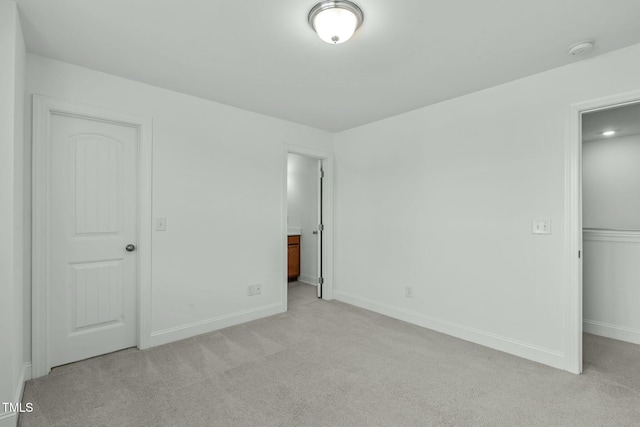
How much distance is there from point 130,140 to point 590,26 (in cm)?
357

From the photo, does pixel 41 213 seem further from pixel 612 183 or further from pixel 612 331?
pixel 612 183

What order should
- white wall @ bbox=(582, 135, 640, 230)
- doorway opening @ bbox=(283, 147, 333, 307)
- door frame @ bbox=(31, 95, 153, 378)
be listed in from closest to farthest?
door frame @ bbox=(31, 95, 153, 378) → white wall @ bbox=(582, 135, 640, 230) → doorway opening @ bbox=(283, 147, 333, 307)

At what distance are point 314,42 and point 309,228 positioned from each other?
11.9 ft

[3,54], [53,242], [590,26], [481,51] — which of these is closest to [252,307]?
[53,242]

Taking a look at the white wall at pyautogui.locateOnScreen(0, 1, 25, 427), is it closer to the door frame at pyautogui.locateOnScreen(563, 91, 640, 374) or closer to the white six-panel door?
the white six-panel door

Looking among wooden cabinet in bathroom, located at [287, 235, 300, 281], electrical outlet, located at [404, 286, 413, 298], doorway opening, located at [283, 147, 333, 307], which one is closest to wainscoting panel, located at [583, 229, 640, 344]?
electrical outlet, located at [404, 286, 413, 298]

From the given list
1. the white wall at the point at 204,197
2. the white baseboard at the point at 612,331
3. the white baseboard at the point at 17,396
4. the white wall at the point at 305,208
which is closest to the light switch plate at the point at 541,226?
the white baseboard at the point at 612,331

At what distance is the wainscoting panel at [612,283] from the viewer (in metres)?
3.08

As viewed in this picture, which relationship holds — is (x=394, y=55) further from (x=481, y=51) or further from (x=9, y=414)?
(x=9, y=414)

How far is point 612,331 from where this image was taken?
317 cm

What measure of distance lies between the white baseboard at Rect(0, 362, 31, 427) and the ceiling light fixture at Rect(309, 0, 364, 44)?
9.23 feet

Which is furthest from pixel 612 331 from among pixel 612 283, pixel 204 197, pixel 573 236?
pixel 204 197

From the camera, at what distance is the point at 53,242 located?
2.49 meters

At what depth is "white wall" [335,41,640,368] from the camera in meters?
2.58
